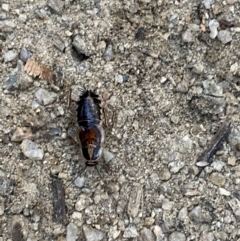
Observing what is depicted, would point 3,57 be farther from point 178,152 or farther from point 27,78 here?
point 178,152

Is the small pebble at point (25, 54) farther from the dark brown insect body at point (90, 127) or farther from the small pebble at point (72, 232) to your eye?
the small pebble at point (72, 232)

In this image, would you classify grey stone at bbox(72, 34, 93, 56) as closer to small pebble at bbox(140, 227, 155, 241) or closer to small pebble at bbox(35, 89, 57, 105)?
small pebble at bbox(35, 89, 57, 105)

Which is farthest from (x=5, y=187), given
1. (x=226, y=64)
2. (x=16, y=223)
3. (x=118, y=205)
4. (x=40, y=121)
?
(x=226, y=64)

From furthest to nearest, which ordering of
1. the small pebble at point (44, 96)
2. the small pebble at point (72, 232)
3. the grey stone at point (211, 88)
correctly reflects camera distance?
the grey stone at point (211, 88) < the small pebble at point (44, 96) < the small pebble at point (72, 232)

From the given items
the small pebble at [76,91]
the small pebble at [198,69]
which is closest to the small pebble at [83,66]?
the small pebble at [76,91]

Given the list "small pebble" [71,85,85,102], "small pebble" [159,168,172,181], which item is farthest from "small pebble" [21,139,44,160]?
"small pebble" [159,168,172,181]
